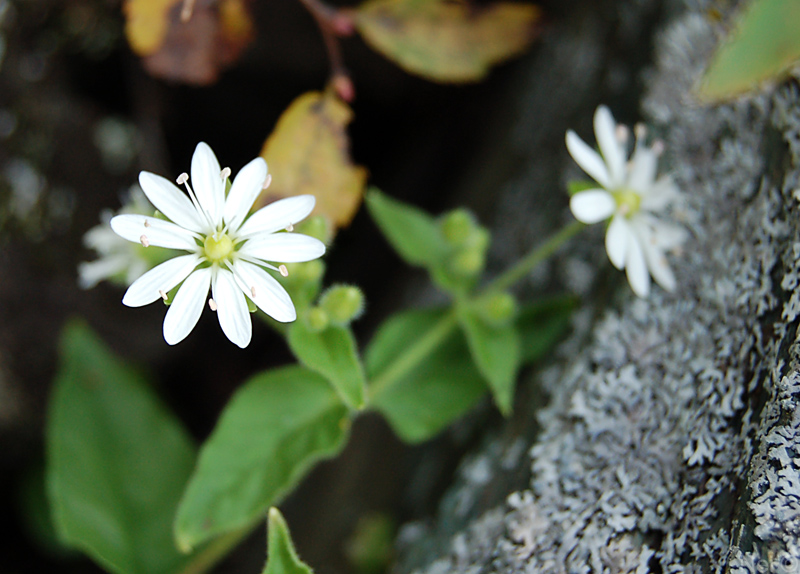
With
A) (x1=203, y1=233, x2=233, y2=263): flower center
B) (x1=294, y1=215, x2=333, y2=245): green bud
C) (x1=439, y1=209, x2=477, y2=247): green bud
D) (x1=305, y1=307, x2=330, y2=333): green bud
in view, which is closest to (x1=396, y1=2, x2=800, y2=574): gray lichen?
(x1=439, y1=209, x2=477, y2=247): green bud

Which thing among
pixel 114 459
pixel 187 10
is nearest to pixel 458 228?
pixel 187 10

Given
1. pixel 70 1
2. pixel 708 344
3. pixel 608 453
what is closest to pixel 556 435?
pixel 608 453

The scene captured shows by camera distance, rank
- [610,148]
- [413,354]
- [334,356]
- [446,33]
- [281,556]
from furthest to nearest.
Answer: [446,33] < [413,354] < [610,148] < [334,356] < [281,556]

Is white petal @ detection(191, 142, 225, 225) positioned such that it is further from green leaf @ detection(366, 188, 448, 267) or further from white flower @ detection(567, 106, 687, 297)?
white flower @ detection(567, 106, 687, 297)

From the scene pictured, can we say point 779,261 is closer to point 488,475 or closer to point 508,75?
point 488,475

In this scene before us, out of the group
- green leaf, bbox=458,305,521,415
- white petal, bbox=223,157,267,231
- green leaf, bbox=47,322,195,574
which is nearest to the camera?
white petal, bbox=223,157,267,231

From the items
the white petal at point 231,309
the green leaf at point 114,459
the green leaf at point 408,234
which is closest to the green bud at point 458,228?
the green leaf at point 408,234

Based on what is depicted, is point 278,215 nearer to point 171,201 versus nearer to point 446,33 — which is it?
point 171,201

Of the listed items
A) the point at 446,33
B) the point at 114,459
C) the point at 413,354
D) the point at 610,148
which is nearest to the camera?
the point at 610,148

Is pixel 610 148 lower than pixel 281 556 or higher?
higher
